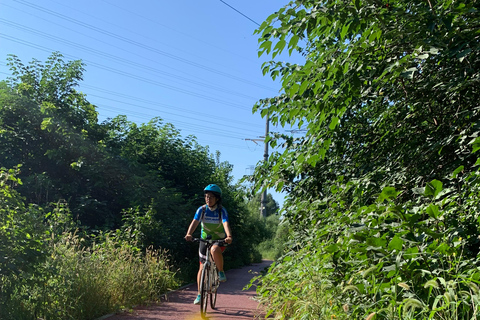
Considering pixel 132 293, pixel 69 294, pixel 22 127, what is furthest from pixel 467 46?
pixel 22 127

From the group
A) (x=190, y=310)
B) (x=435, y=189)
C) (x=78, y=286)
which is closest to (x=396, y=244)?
(x=435, y=189)

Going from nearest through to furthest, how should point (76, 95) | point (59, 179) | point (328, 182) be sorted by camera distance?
point (328, 182) < point (59, 179) < point (76, 95)

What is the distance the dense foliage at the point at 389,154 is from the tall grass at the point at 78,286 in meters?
2.73

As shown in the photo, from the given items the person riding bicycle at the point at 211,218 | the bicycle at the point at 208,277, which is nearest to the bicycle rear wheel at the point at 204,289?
the bicycle at the point at 208,277

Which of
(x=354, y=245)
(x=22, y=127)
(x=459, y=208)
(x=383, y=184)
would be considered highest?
(x=22, y=127)

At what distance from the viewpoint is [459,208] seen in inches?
132

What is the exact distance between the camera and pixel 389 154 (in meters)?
4.83

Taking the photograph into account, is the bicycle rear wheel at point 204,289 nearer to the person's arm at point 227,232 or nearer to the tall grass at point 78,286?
the person's arm at point 227,232

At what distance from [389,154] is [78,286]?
477cm

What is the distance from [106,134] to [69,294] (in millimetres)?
10253

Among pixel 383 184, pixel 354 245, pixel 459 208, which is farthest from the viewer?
pixel 383 184

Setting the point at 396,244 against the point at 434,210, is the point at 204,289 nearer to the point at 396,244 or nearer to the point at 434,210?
the point at 396,244

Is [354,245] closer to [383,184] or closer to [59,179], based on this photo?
[383,184]

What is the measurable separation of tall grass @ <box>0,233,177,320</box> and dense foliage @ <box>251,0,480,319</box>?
2728mm
